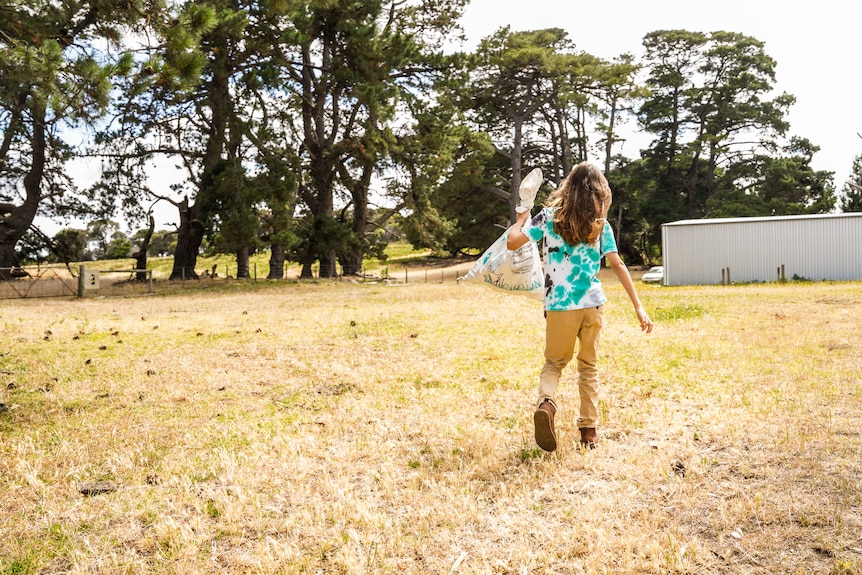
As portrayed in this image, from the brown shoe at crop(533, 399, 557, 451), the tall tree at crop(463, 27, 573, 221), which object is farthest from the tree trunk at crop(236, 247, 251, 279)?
the brown shoe at crop(533, 399, 557, 451)

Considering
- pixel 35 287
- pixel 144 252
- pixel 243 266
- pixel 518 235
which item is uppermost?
pixel 144 252

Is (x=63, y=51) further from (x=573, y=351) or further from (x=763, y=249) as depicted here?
(x=763, y=249)

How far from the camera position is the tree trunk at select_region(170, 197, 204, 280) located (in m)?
25.4

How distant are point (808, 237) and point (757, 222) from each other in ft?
6.57

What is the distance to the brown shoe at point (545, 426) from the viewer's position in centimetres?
365

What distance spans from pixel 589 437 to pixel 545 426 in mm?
478

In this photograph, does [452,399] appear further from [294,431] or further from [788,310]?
[788,310]

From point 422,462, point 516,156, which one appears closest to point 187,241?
point 516,156

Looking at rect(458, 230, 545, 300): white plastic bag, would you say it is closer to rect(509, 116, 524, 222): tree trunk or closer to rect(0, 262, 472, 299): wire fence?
rect(0, 262, 472, 299): wire fence

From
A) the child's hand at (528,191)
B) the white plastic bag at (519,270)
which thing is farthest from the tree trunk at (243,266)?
the child's hand at (528,191)

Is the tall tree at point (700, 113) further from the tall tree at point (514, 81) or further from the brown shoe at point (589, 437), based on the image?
the brown shoe at point (589, 437)

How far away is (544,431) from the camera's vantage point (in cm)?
367

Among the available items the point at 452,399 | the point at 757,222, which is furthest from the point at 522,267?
the point at 757,222

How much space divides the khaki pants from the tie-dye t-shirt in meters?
0.07
